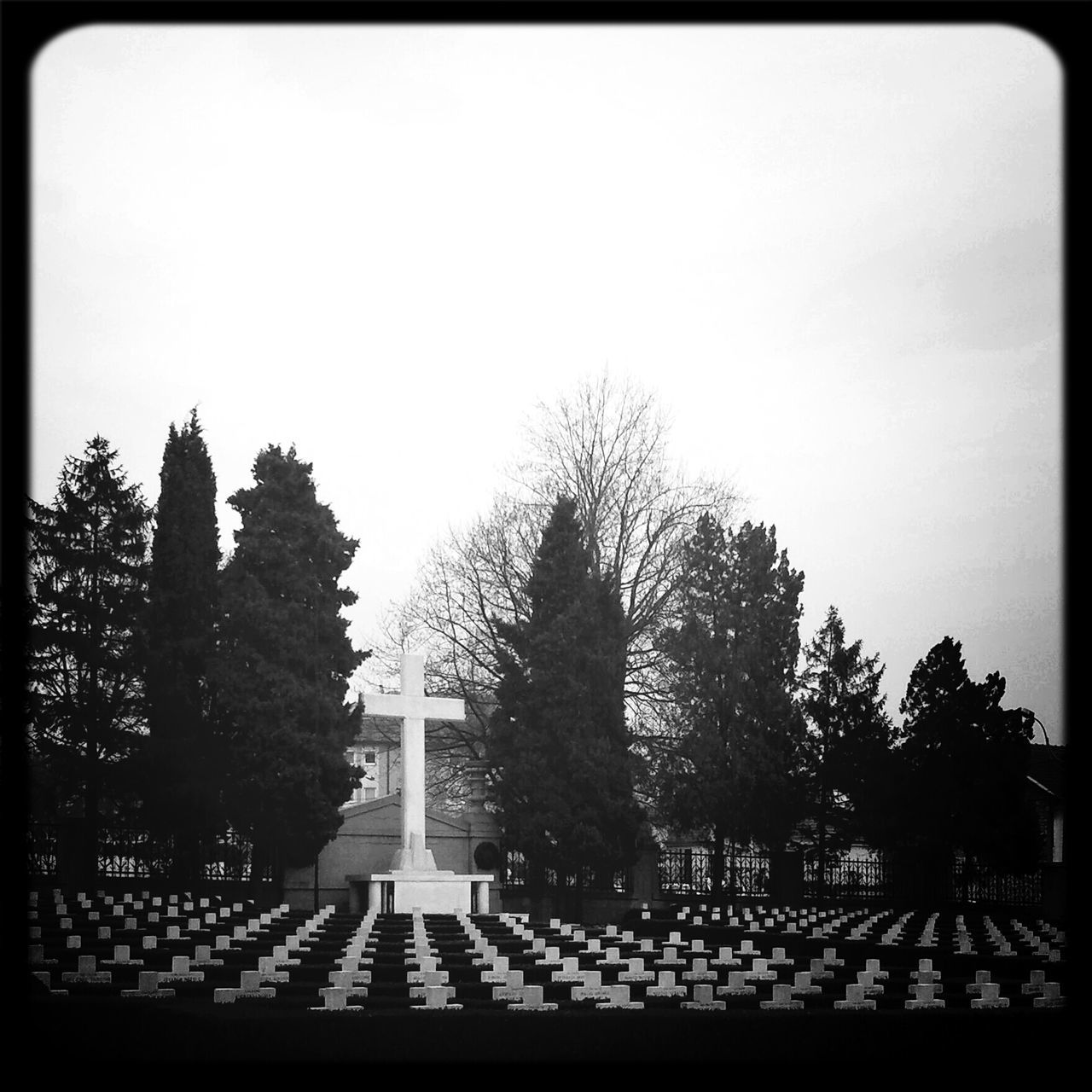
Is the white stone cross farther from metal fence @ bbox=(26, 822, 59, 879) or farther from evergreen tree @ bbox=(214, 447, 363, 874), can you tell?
metal fence @ bbox=(26, 822, 59, 879)

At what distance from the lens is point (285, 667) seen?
90.4 feet

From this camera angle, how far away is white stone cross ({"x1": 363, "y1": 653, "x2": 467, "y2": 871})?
24297 millimetres

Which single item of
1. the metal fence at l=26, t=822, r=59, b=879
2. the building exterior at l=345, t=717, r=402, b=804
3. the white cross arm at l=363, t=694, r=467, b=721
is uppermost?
the white cross arm at l=363, t=694, r=467, b=721

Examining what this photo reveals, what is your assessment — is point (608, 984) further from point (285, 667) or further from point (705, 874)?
point (705, 874)

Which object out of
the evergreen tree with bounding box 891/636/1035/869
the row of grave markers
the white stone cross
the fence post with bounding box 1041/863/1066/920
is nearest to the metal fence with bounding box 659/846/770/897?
the evergreen tree with bounding box 891/636/1035/869

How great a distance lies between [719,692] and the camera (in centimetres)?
2906

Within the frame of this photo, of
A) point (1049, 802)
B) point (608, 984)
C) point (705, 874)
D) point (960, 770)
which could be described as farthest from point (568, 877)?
point (608, 984)

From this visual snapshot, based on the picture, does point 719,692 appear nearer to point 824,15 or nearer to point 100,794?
point 100,794

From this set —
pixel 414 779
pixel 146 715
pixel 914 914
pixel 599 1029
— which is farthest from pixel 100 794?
pixel 599 1029

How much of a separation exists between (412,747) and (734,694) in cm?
784

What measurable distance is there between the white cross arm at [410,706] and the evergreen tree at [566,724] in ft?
11.9

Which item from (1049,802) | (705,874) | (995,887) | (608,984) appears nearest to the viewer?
(608,984)

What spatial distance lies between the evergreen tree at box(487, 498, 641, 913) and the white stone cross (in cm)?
368

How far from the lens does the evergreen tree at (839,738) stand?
29.2m
